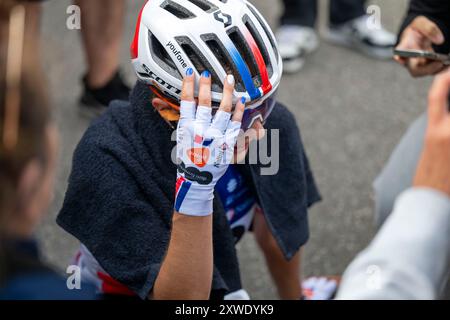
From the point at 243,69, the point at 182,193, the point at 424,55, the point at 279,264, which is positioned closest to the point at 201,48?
the point at 243,69

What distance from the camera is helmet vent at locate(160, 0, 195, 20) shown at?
201 cm

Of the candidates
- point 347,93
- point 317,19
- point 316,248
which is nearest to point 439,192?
point 316,248

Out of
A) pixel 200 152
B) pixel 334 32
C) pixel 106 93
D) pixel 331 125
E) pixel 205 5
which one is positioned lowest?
pixel 331 125

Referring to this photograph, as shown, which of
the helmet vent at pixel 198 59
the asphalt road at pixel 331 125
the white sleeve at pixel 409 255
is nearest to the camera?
the white sleeve at pixel 409 255

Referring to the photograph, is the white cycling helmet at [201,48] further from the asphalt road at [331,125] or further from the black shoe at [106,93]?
the black shoe at [106,93]

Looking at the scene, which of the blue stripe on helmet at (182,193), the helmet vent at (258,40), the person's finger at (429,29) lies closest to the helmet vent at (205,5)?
the helmet vent at (258,40)

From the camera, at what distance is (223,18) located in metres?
2.00

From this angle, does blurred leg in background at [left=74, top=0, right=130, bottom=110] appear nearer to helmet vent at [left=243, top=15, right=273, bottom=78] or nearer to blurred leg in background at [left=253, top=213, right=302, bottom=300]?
blurred leg in background at [left=253, top=213, right=302, bottom=300]

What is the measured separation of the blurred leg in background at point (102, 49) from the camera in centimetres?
378

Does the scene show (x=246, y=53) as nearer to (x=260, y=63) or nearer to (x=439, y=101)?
(x=260, y=63)

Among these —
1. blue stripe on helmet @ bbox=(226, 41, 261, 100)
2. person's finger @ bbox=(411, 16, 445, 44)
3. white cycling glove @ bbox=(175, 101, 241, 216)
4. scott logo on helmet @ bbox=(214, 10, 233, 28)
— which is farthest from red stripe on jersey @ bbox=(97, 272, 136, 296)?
person's finger @ bbox=(411, 16, 445, 44)

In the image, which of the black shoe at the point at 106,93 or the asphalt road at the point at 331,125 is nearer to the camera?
the asphalt road at the point at 331,125

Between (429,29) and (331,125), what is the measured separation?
1.42 meters

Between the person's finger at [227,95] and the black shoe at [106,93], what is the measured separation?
2.02 metres
